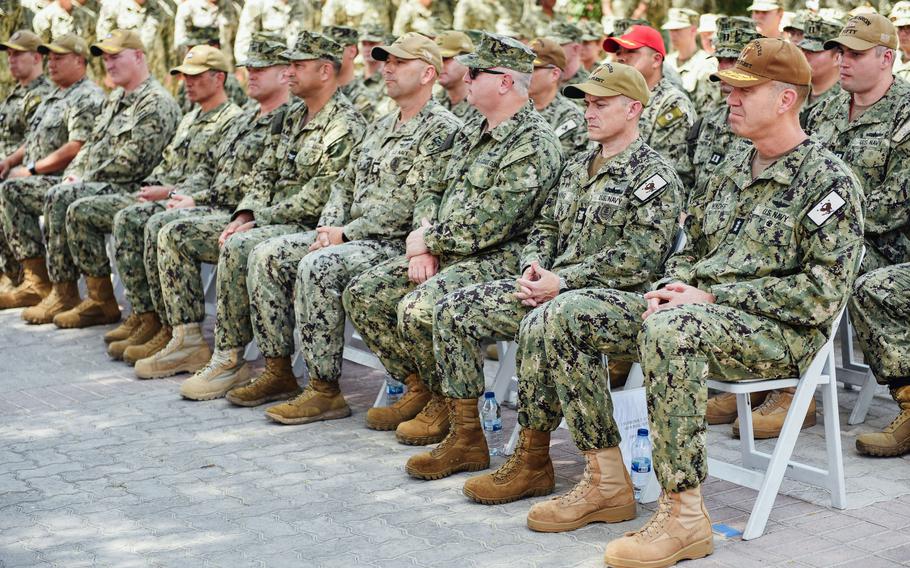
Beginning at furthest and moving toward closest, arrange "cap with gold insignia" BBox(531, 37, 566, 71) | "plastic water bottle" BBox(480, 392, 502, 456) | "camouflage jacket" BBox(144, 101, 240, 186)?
"camouflage jacket" BBox(144, 101, 240, 186)
"cap with gold insignia" BBox(531, 37, 566, 71)
"plastic water bottle" BBox(480, 392, 502, 456)

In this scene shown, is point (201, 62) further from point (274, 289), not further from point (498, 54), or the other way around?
point (498, 54)

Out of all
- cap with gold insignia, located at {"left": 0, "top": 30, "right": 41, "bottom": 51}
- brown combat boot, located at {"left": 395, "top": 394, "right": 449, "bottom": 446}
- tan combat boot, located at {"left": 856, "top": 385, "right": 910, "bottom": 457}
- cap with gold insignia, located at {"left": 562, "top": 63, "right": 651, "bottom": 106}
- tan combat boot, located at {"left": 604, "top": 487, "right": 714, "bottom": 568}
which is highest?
cap with gold insignia, located at {"left": 562, "top": 63, "right": 651, "bottom": 106}

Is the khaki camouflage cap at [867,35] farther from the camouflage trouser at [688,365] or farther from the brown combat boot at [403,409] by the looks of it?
the brown combat boot at [403,409]

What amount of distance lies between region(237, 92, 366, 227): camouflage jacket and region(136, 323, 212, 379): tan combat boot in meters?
0.81

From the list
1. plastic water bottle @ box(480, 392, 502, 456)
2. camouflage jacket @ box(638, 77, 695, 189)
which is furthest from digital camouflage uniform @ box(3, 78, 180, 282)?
plastic water bottle @ box(480, 392, 502, 456)

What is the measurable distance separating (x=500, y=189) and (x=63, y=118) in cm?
507

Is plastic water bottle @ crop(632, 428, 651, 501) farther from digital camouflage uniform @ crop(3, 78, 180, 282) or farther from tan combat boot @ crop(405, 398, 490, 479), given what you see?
digital camouflage uniform @ crop(3, 78, 180, 282)

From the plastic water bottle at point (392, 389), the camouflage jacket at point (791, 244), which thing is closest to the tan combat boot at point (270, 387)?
the plastic water bottle at point (392, 389)

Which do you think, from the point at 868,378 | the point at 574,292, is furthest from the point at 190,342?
the point at 868,378

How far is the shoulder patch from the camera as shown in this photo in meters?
4.15

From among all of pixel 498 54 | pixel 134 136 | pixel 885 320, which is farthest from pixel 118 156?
pixel 885 320

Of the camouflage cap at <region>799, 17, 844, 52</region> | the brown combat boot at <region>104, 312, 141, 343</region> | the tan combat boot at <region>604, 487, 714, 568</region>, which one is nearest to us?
the tan combat boot at <region>604, 487, 714, 568</region>

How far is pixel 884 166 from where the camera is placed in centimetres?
564

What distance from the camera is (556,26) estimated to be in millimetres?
8398
